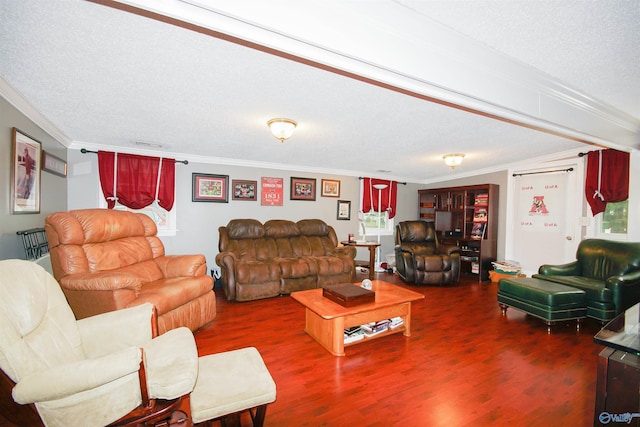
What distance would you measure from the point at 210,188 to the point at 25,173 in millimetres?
2274

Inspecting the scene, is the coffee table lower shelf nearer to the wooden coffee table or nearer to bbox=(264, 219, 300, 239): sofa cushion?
the wooden coffee table

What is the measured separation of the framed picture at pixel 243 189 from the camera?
4671 millimetres

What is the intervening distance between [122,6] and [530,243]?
19.8 ft

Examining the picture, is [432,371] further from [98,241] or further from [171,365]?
Answer: [98,241]

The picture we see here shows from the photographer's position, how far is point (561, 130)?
225cm

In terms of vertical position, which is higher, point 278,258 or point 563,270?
point 563,270

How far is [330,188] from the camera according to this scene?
5535 millimetres

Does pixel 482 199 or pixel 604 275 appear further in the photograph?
pixel 482 199

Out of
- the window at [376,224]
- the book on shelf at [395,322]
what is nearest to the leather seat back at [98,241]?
the book on shelf at [395,322]

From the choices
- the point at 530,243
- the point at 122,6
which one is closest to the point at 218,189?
the point at 122,6

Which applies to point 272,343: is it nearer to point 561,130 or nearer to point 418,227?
point 561,130

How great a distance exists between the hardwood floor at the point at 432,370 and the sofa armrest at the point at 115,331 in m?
0.91

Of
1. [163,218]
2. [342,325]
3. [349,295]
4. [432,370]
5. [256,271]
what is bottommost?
[432,370]

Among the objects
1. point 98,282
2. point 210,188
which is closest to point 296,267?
point 210,188
